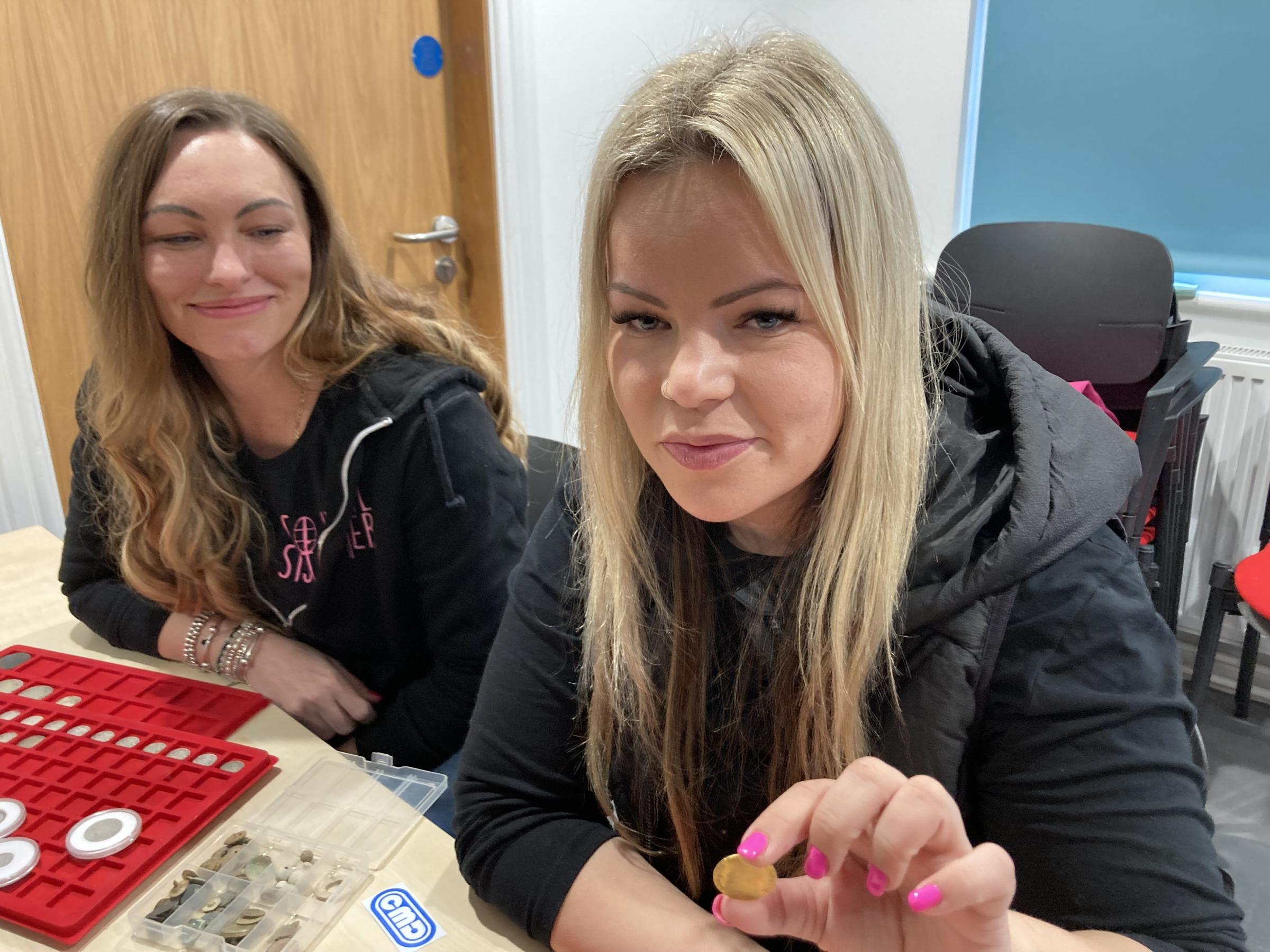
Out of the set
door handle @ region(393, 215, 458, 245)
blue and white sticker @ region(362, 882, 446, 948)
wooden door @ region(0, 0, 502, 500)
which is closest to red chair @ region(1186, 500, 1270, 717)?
blue and white sticker @ region(362, 882, 446, 948)

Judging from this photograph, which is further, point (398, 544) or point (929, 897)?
point (398, 544)

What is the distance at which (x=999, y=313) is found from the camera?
194 centimetres

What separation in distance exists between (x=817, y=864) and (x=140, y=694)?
86 centimetres

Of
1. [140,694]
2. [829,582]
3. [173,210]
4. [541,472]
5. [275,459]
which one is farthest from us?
[541,472]

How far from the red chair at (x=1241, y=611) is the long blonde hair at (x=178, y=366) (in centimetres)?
145

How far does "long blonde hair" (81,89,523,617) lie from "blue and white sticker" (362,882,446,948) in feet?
2.10

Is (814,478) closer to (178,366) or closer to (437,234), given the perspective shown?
(178,366)

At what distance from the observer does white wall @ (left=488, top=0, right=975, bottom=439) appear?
2.39 meters

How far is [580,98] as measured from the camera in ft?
8.98

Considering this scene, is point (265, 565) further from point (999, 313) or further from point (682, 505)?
point (999, 313)

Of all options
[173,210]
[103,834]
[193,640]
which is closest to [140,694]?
[193,640]

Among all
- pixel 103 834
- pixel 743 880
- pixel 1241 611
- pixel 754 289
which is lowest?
pixel 1241 611

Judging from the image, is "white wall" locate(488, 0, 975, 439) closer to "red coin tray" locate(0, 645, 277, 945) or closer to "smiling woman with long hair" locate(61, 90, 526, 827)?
"smiling woman with long hair" locate(61, 90, 526, 827)

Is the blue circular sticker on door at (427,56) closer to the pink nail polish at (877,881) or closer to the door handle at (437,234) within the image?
the door handle at (437,234)
